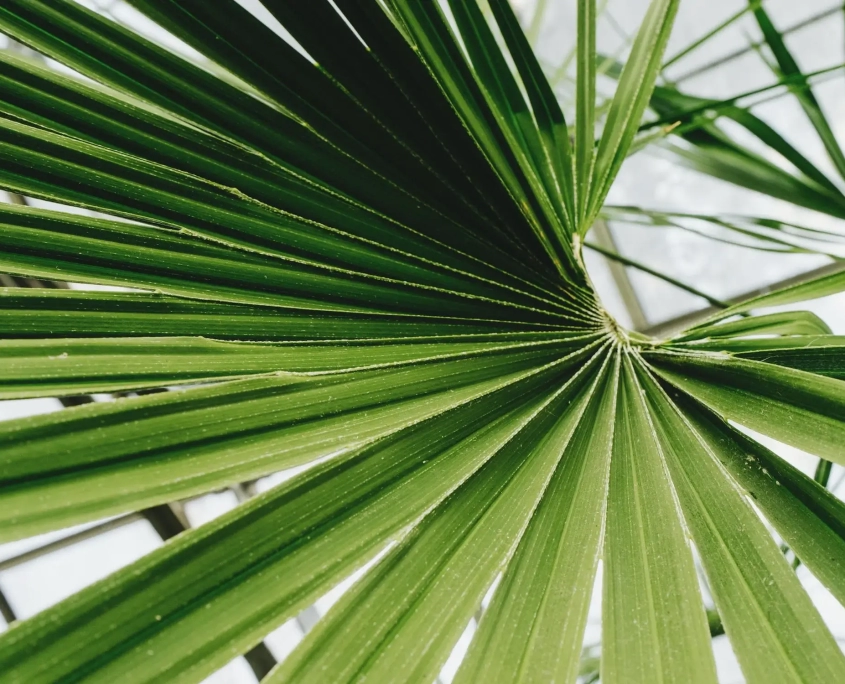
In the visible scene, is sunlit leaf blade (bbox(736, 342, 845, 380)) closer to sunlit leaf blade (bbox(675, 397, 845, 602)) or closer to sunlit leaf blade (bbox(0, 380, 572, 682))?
sunlit leaf blade (bbox(675, 397, 845, 602))

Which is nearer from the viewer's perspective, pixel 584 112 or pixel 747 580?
pixel 747 580

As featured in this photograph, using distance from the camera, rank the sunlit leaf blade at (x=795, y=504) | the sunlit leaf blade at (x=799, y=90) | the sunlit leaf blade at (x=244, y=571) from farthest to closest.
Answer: the sunlit leaf blade at (x=799, y=90)
the sunlit leaf blade at (x=795, y=504)
the sunlit leaf blade at (x=244, y=571)

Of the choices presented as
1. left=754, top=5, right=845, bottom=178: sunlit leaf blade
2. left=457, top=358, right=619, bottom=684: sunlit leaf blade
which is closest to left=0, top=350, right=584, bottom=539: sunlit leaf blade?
left=457, top=358, right=619, bottom=684: sunlit leaf blade

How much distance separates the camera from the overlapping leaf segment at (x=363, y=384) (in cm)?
39

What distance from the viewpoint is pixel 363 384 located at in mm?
504

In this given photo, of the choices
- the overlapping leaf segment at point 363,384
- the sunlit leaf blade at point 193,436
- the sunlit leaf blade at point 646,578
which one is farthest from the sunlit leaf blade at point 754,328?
the sunlit leaf blade at point 193,436

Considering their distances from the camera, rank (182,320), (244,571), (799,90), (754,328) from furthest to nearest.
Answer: (799,90) < (754,328) < (182,320) < (244,571)

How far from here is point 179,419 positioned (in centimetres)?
41

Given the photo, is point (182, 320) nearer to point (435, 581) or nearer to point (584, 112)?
point (435, 581)

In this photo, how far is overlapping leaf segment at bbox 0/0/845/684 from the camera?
39cm

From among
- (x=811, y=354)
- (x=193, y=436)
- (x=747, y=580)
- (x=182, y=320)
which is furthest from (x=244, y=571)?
(x=811, y=354)

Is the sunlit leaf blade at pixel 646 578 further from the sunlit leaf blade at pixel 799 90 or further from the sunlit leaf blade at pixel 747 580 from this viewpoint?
the sunlit leaf blade at pixel 799 90

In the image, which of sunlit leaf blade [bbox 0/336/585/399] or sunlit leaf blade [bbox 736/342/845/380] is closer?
sunlit leaf blade [bbox 0/336/585/399]


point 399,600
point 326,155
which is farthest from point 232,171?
point 399,600
